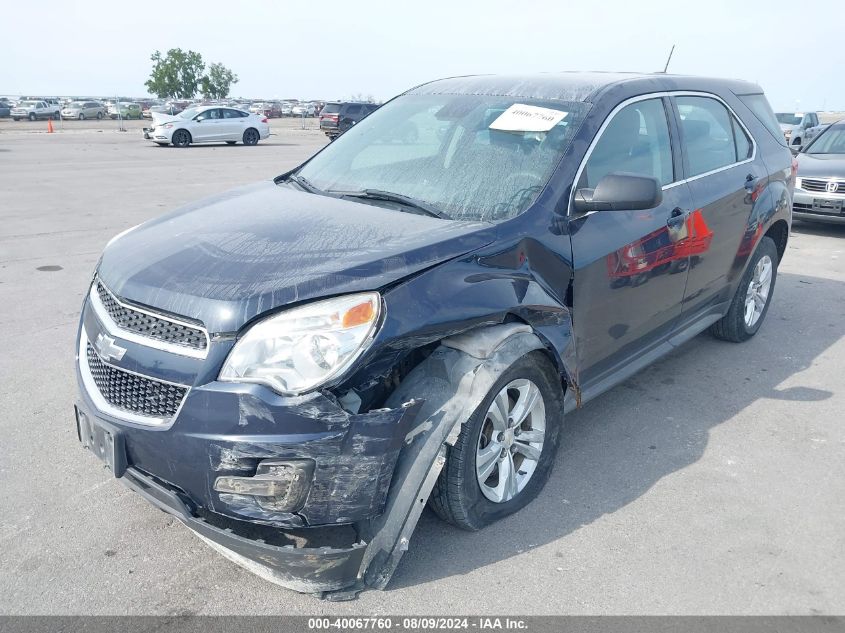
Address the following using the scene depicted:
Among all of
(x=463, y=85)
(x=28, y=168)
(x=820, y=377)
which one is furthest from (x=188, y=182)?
(x=820, y=377)

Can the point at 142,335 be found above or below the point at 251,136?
above

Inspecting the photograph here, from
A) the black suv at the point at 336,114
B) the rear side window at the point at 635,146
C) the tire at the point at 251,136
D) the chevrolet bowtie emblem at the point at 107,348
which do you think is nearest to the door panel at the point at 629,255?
the rear side window at the point at 635,146

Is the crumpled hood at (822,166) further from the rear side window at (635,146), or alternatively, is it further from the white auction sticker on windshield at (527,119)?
the white auction sticker on windshield at (527,119)

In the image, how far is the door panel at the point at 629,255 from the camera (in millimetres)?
3430

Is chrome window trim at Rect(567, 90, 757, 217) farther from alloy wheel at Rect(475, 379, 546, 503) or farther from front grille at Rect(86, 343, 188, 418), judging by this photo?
front grille at Rect(86, 343, 188, 418)

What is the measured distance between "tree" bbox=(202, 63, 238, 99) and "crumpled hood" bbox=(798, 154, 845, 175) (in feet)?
266

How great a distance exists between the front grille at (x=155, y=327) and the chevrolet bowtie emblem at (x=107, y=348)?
0.07 meters

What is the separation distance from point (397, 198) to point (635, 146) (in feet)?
4.40

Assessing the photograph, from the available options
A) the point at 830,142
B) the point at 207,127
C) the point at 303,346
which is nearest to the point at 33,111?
the point at 207,127

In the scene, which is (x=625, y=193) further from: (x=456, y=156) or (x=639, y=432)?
(x=639, y=432)

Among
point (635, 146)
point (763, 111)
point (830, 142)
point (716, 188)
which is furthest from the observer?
point (830, 142)

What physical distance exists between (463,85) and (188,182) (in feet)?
37.1

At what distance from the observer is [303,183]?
13.0 ft

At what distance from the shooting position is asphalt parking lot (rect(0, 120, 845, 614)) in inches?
106
